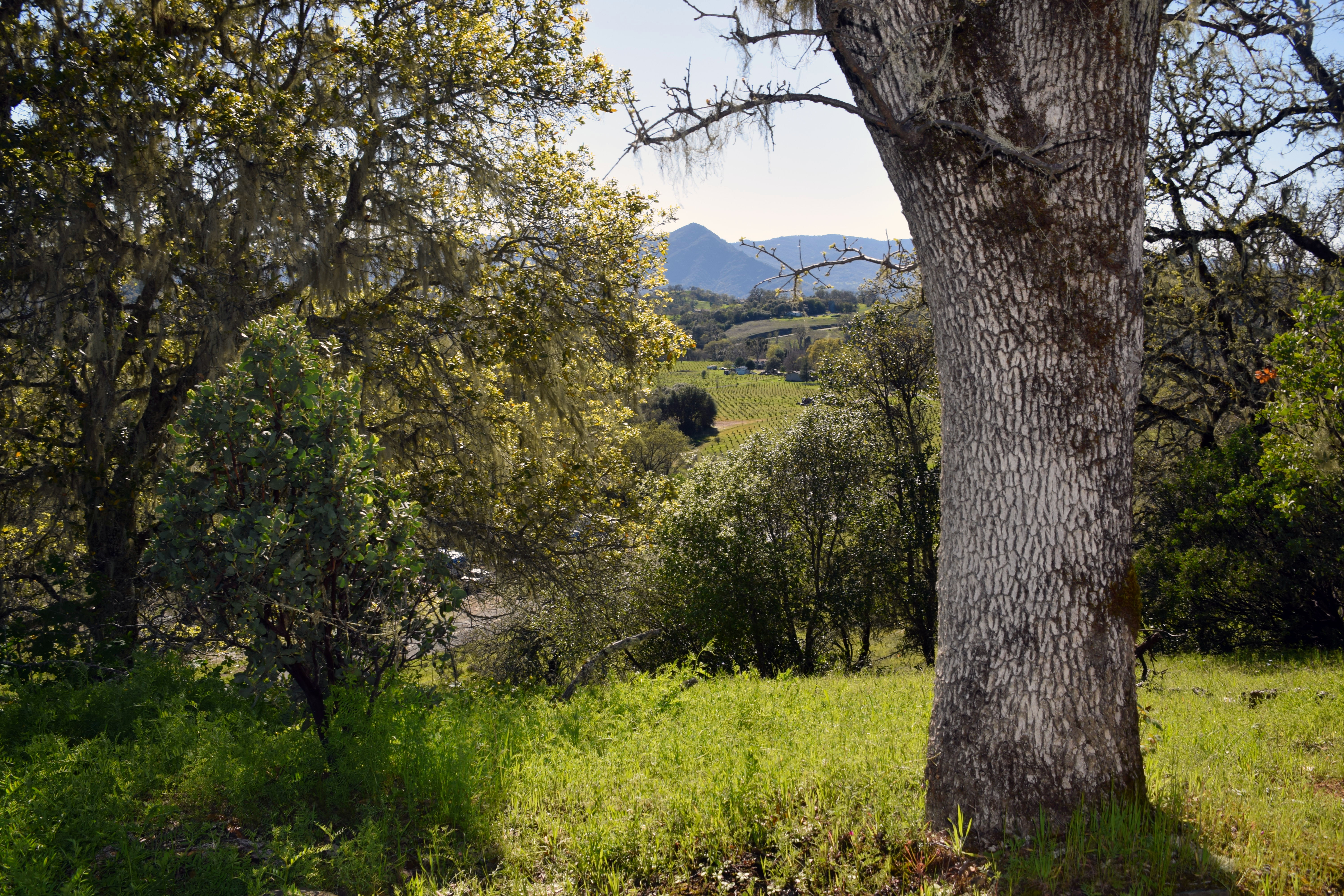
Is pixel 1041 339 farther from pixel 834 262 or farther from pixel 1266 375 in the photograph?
pixel 1266 375

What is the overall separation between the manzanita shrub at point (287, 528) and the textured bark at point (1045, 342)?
2731 mm

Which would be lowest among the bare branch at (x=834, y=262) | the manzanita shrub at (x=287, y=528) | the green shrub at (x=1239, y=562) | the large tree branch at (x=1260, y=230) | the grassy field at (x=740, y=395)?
the green shrub at (x=1239, y=562)

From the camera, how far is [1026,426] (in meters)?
2.79

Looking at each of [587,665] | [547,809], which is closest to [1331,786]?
[547,809]

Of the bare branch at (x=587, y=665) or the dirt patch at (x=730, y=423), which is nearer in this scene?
the bare branch at (x=587, y=665)

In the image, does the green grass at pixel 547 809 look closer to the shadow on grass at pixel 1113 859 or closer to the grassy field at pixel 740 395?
the shadow on grass at pixel 1113 859

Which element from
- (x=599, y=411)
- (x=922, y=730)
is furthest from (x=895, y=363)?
(x=922, y=730)

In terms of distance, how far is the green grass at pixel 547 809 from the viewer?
2.51 metres

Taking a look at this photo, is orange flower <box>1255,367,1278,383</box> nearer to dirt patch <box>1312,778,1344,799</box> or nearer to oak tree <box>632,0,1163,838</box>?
dirt patch <box>1312,778,1344,799</box>

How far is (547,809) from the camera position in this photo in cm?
320

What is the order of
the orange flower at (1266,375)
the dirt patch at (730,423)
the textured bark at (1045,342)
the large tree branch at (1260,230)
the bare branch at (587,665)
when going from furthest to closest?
the dirt patch at (730,423) < the large tree branch at (1260,230) < the orange flower at (1266,375) < the bare branch at (587,665) < the textured bark at (1045,342)

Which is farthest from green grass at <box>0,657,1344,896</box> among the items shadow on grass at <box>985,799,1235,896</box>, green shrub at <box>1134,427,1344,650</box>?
green shrub at <box>1134,427,1344,650</box>

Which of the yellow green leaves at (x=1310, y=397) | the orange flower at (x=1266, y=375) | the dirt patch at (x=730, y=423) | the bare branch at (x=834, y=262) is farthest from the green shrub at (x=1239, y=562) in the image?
the dirt patch at (x=730, y=423)

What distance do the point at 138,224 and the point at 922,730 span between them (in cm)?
732
